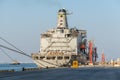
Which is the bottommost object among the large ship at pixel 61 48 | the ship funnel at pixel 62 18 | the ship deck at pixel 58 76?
the ship deck at pixel 58 76

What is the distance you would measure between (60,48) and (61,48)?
29 cm

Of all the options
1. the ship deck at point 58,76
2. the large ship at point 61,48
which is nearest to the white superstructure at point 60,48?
the large ship at point 61,48

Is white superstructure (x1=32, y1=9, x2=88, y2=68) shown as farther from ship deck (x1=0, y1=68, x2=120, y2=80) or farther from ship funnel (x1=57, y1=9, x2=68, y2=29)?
ship deck (x1=0, y1=68, x2=120, y2=80)

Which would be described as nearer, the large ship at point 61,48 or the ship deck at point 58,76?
the ship deck at point 58,76

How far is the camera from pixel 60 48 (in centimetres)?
12450

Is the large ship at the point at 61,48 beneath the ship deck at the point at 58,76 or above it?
above

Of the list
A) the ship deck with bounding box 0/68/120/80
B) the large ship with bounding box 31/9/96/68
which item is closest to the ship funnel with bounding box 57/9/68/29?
the large ship with bounding box 31/9/96/68

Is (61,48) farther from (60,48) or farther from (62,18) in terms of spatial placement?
(62,18)

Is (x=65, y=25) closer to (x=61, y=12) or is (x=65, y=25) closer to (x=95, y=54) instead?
(x=61, y=12)

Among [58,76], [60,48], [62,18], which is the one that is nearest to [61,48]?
[60,48]

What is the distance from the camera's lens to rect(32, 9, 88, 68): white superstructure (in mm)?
120719

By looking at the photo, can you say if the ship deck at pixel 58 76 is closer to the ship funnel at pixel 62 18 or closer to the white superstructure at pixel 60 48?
the white superstructure at pixel 60 48

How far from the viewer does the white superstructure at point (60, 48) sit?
120719 millimetres

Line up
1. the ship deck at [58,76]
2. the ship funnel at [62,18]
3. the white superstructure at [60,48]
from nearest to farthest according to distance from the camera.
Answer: the ship deck at [58,76] → the white superstructure at [60,48] → the ship funnel at [62,18]
